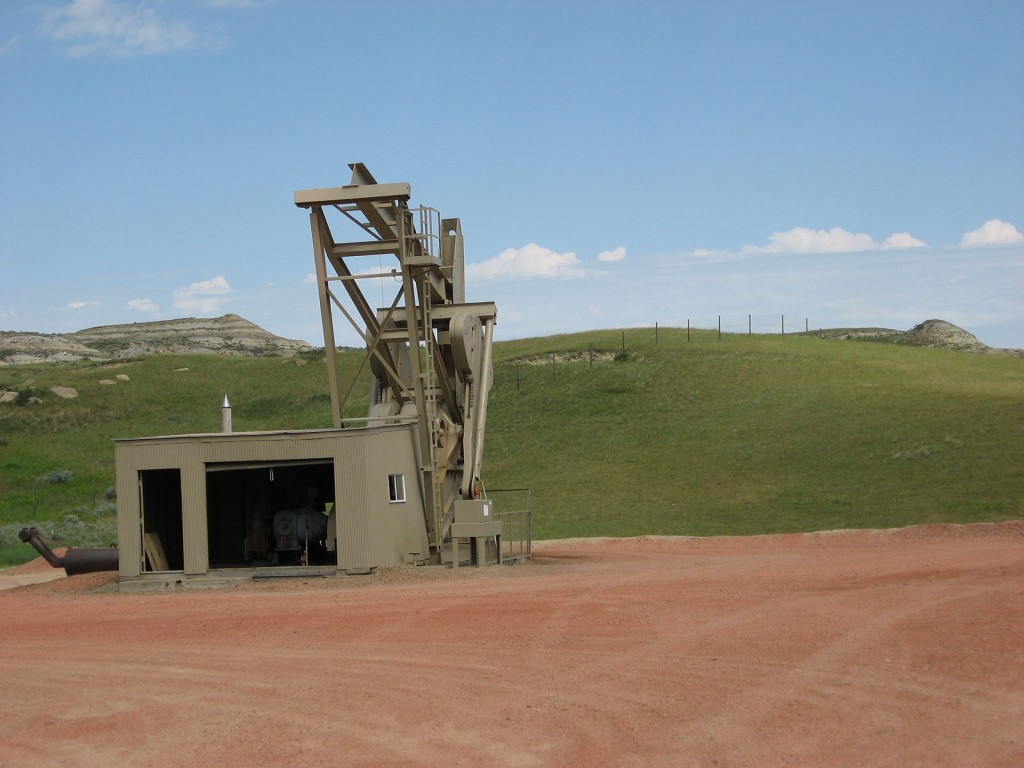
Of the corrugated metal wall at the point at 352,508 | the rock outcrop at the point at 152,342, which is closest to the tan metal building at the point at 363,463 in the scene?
the corrugated metal wall at the point at 352,508

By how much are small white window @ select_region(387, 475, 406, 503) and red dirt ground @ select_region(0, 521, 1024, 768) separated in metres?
2.62

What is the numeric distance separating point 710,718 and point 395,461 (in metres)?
12.6

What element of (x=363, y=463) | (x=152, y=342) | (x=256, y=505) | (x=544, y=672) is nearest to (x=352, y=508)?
(x=363, y=463)

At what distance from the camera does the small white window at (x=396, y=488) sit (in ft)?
68.2

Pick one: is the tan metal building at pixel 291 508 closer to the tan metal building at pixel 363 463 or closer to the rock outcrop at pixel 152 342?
the tan metal building at pixel 363 463

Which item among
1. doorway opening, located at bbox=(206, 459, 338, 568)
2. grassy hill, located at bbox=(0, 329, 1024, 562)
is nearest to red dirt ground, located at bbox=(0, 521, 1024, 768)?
doorway opening, located at bbox=(206, 459, 338, 568)

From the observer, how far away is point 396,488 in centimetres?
2105

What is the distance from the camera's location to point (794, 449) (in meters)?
39.7

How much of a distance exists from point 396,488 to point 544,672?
10.3 m

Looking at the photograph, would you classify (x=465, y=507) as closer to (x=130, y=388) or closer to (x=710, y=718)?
(x=710, y=718)

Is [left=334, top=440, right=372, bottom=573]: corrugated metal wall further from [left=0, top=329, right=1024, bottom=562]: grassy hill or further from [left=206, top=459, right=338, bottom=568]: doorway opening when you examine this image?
[left=0, top=329, right=1024, bottom=562]: grassy hill

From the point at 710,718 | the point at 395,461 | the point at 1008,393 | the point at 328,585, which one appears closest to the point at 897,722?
the point at 710,718

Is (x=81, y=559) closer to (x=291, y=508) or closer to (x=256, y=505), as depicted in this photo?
(x=256, y=505)

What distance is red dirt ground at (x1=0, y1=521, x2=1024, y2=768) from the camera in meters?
8.62
